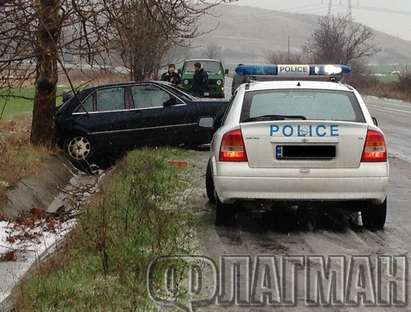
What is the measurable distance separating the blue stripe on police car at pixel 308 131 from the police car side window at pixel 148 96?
24.1ft

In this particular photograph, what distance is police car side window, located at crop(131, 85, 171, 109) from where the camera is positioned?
46.3ft

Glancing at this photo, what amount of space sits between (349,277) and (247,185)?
1.62m

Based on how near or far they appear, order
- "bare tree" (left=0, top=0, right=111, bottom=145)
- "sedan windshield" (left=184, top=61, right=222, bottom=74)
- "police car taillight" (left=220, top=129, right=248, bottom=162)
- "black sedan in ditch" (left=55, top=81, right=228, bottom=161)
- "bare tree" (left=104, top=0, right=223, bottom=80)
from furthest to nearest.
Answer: "sedan windshield" (left=184, top=61, right=222, bottom=74), "black sedan in ditch" (left=55, top=81, right=228, bottom=161), "bare tree" (left=104, top=0, right=223, bottom=80), "police car taillight" (left=220, top=129, right=248, bottom=162), "bare tree" (left=0, top=0, right=111, bottom=145)

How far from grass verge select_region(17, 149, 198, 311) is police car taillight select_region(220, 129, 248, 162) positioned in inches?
33.5

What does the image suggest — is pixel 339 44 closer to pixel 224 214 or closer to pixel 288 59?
pixel 288 59

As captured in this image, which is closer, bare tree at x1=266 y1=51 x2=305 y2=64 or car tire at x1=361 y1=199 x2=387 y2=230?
car tire at x1=361 y1=199 x2=387 y2=230

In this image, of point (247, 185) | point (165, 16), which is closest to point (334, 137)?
point (247, 185)

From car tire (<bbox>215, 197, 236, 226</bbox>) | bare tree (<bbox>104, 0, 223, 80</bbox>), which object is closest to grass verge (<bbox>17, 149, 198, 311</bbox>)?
car tire (<bbox>215, 197, 236, 226</bbox>)

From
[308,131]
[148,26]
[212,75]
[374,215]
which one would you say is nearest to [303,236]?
[374,215]

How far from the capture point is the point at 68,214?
9258 millimetres

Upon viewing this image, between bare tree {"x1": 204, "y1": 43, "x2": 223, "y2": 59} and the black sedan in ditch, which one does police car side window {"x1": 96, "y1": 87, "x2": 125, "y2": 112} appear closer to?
the black sedan in ditch

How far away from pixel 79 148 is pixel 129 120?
3.60 ft

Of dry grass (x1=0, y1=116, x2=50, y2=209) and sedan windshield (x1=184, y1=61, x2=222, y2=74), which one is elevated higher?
sedan windshield (x1=184, y1=61, x2=222, y2=74)

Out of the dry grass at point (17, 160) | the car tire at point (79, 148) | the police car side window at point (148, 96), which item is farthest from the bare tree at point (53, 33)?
the police car side window at point (148, 96)
